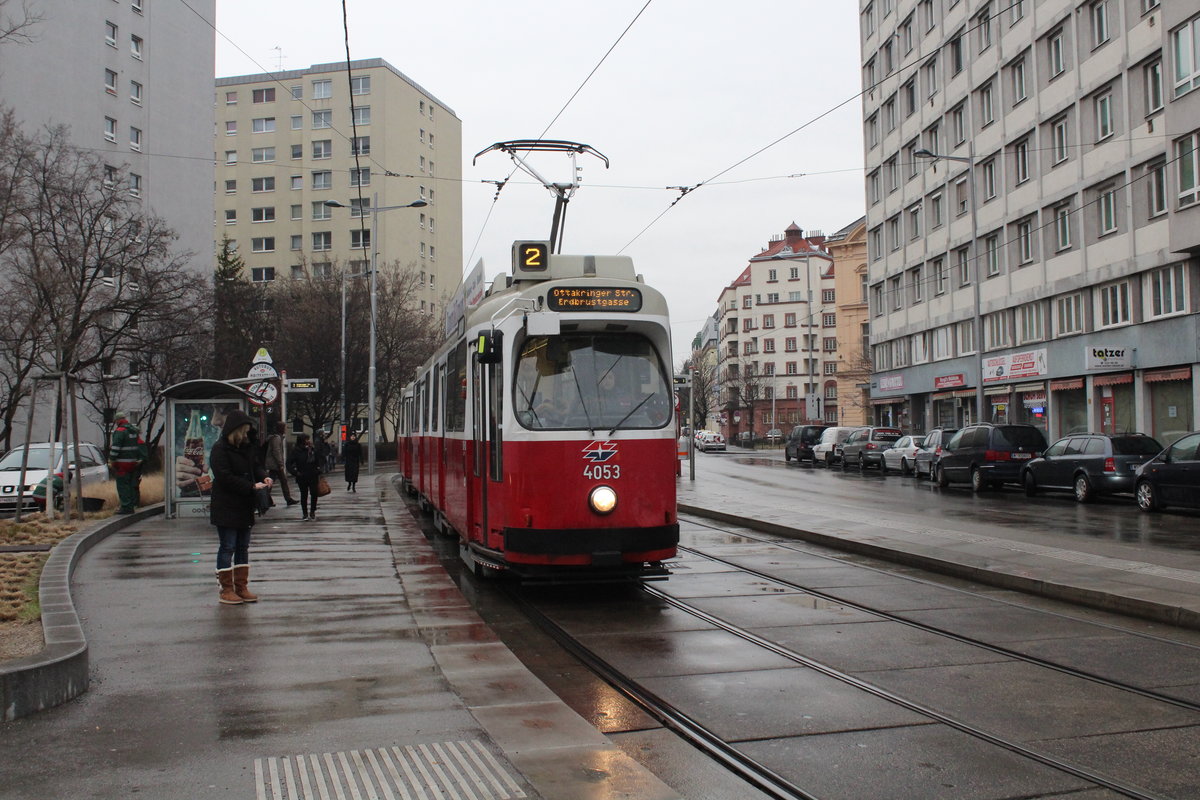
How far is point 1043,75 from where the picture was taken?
36.6m

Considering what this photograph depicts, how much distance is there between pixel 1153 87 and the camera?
1185 inches

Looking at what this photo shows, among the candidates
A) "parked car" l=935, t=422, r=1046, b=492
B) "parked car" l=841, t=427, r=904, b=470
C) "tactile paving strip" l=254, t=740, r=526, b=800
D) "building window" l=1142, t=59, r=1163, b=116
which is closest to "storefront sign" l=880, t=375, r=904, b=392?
"parked car" l=841, t=427, r=904, b=470

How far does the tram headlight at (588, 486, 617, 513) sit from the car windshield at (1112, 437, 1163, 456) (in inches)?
655

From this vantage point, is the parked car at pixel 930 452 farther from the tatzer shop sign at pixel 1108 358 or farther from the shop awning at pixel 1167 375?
the shop awning at pixel 1167 375

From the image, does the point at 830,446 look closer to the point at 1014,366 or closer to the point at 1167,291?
the point at 1014,366

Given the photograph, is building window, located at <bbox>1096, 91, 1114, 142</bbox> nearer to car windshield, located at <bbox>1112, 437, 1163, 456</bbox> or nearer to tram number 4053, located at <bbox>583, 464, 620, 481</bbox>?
car windshield, located at <bbox>1112, 437, 1163, 456</bbox>

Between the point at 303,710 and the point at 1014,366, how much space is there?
3738 centimetres

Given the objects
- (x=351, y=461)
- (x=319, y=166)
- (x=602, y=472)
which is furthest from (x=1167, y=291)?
(x=319, y=166)

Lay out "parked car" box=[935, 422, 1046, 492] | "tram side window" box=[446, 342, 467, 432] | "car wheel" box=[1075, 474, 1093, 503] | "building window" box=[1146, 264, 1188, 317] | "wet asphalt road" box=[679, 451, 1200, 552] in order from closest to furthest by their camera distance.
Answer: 1. "tram side window" box=[446, 342, 467, 432]
2. "wet asphalt road" box=[679, 451, 1200, 552]
3. "car wheel" box=[1075, 474, 1093, 503]
4. "parked car" box=[935, 422, 1046, 492]
5. "building window" box=[1146, 264, 1188, 317]

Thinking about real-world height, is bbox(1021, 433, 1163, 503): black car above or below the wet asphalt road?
above

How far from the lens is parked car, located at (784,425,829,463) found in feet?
158

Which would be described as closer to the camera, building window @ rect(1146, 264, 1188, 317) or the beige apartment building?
building window @ rect(1146, 264, 1188, 317)

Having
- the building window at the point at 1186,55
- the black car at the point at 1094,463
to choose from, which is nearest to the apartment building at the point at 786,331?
the building window at the point at 1186,55

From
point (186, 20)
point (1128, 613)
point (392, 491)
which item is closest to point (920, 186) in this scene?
point (392, 491)
